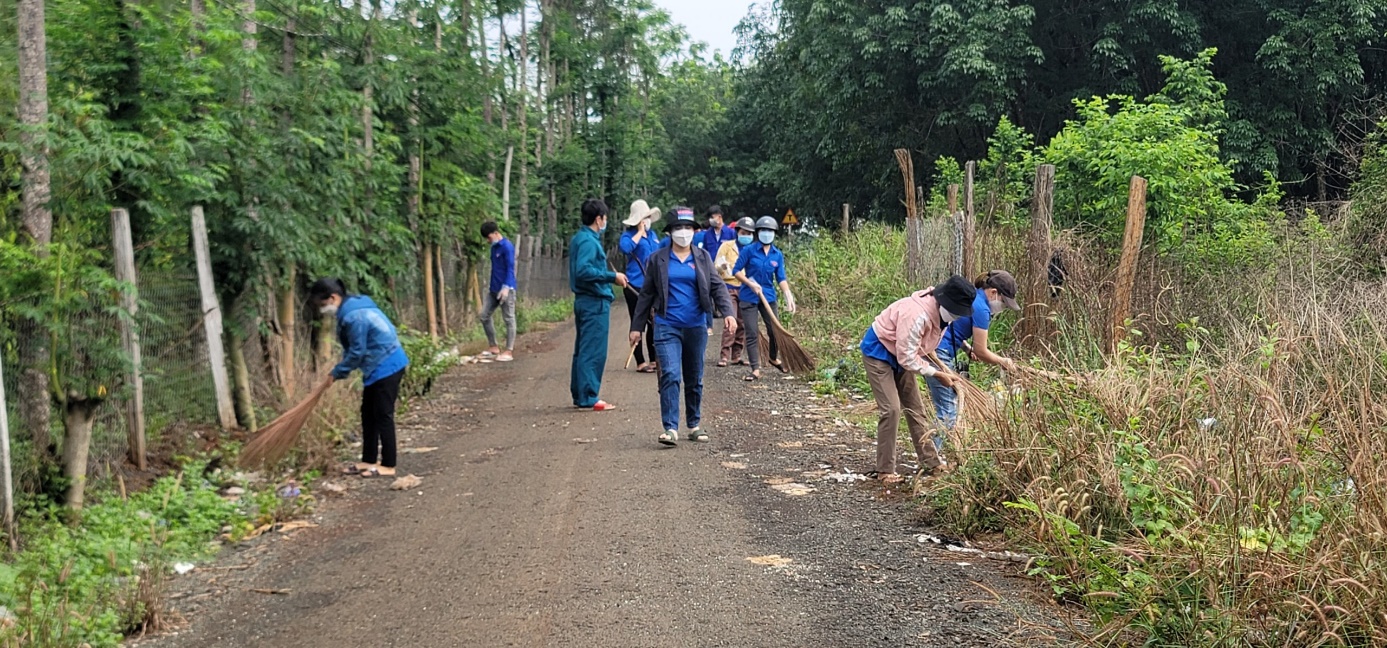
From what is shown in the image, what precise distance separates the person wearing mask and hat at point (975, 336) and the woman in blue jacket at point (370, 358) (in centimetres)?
384

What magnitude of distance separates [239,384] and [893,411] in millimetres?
5763

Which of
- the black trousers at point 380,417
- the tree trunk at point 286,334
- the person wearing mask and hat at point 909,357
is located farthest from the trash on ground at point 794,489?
the tree trunk at point 286,334

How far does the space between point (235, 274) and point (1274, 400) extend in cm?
800

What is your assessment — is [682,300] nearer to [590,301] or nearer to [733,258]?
[590,301]

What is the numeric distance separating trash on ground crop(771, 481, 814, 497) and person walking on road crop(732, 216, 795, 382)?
4855mm

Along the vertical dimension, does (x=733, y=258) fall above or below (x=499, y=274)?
above

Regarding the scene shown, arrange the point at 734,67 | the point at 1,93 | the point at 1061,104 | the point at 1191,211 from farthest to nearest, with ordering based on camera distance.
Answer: the point at 734,67 < the point at 1061,104 < the point at 1191,211 < the point at 1,93

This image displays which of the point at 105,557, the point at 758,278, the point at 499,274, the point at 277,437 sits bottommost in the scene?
the point at 105,557

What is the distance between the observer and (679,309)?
8.55 metres

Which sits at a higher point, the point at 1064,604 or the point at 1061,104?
the point at 1061,104

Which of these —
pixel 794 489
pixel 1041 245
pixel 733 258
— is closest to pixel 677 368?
pixel 794 489

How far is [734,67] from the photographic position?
49250mm

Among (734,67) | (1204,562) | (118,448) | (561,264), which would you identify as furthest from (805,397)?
(734,67)

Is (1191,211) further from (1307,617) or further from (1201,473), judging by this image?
(1307,617)
